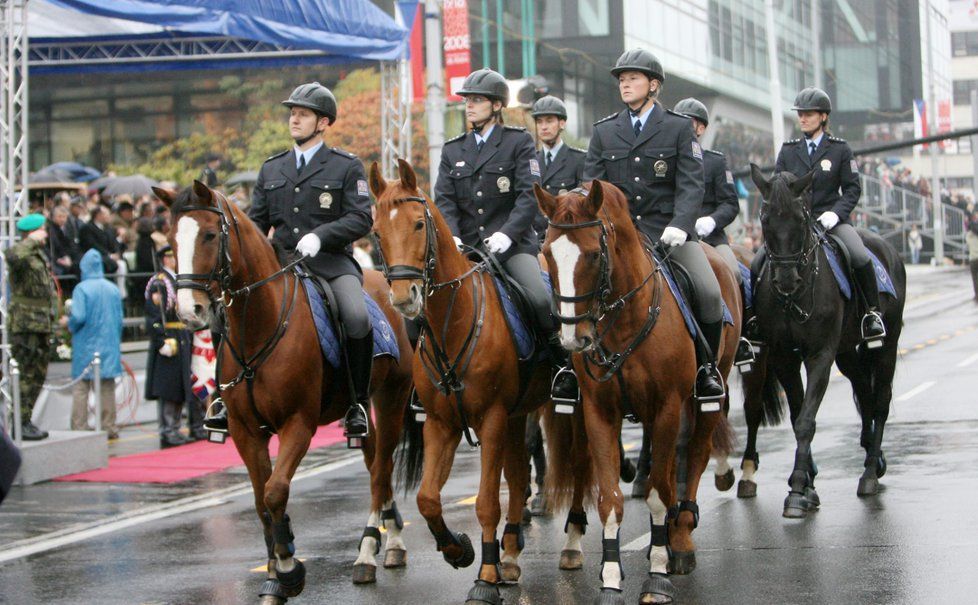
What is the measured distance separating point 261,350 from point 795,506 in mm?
4177

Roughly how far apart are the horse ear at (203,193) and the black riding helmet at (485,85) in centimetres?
206

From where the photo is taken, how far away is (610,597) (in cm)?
760

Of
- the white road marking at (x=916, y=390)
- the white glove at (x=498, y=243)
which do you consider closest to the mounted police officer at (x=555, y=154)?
the white glove at (x=498, y=243)

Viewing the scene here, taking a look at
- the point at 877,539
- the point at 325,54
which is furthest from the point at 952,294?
the point at 877,539

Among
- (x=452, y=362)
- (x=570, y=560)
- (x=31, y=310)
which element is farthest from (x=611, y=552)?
(x=31, y=310)

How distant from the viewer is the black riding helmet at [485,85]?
9.28 metres

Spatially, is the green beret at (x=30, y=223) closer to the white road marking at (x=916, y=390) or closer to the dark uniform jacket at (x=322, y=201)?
the dark uniform jacket at (x=322, y=201)

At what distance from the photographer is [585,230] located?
763cm

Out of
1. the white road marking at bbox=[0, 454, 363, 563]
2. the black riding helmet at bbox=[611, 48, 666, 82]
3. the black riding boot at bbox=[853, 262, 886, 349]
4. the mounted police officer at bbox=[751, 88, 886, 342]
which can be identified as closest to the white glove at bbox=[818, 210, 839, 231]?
the mounted police officer at bbox=[751, 88, 886, 342]

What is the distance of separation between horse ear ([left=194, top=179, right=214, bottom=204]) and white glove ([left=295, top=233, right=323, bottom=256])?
2.80ft

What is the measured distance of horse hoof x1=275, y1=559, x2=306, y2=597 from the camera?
808 cm

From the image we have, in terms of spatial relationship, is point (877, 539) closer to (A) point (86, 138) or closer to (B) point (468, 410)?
(B) point (468, 410)

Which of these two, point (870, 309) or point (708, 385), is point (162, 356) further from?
point (708, 385)

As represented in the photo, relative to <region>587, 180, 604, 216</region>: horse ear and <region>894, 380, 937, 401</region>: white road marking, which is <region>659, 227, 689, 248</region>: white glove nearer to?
<region>587, 180, 604, 216</region>: horse ear
